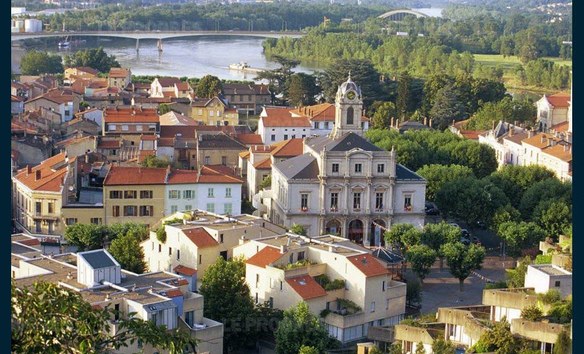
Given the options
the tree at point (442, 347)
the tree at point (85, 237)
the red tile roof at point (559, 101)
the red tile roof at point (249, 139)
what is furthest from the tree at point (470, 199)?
the red tile roof at point (559, 101)

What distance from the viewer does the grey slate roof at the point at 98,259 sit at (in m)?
5.90

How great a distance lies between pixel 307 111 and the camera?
14.4 meters

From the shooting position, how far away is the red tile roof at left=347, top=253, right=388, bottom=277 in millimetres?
7055

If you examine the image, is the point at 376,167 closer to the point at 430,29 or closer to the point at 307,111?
the point at 307,111

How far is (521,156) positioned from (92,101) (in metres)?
7.01

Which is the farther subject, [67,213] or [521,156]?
[521,156]

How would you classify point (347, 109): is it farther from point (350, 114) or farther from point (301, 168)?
point (301, 168)

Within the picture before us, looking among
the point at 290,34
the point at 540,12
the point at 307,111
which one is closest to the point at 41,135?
the point at 307,111

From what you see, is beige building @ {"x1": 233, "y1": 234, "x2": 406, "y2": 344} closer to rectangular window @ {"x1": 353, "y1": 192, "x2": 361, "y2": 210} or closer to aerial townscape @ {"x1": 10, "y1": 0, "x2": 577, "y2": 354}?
aerial townscape @ {"x1": 10, "y1": 0, "x2": 577, "y2": 354}

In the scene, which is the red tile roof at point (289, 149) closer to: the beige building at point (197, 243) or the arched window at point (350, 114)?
the arched window at point (350, 114)

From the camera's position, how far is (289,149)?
1120 centimetres

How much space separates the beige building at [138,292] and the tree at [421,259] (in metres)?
2.31

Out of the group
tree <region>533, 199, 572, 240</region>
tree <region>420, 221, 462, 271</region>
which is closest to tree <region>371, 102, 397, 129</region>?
tree <region>533, 199, 572, 240</region>

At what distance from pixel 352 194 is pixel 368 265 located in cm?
266
